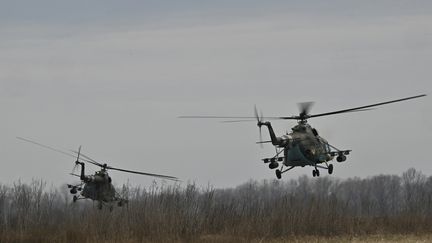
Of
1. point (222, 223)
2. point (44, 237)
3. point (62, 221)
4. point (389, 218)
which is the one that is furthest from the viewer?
point (389, 218)

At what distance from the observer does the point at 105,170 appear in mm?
44125

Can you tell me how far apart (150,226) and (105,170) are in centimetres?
1092

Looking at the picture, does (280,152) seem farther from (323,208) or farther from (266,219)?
(323,208)

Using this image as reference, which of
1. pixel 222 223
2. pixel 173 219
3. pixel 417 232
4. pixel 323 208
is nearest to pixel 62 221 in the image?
pixel 173 219

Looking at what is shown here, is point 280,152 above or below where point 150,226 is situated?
above

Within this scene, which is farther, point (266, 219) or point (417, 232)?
point (417, 232)

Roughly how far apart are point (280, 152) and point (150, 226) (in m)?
5.72

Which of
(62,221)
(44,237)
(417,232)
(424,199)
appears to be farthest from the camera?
(424,199)

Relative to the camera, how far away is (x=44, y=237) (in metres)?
32.7

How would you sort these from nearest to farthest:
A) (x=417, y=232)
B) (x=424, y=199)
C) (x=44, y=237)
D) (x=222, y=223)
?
(x=44, y=237) → (x=222, y=223) → (x=417, y=232) → (x=424, y=199)

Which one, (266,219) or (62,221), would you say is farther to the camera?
(266,219)

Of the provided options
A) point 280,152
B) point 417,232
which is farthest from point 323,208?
point 280,152

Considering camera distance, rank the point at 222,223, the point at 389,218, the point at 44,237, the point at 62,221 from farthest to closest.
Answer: the point at 389,218 < the point at 222,223 < the point at 62,221 < the point at 44,237

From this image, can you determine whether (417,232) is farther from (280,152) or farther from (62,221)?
(62,221)
